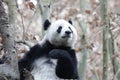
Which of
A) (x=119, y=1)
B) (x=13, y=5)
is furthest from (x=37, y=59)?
(x=119, y=1)

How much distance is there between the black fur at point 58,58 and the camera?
5891 millimetres

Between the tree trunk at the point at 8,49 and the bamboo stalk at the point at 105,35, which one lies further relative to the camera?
the bamboo stalk at the point at 105,35

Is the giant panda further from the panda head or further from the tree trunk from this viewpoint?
the tree trunk

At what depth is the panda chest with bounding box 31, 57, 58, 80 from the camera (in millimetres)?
6234

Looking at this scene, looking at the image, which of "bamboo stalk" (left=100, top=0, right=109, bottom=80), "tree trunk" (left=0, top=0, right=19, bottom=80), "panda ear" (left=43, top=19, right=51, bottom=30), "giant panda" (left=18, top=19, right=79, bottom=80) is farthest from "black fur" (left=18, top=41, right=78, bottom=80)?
"tree trunk" (left=0, top=0, right=19, bottom=80)

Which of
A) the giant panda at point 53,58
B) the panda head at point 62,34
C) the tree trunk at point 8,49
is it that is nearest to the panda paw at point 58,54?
the giant panda at point 53,58

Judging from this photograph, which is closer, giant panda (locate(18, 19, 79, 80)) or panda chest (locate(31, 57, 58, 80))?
giant panda (locate(18, 19, 79, 80))

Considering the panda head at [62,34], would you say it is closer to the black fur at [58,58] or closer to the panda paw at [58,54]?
the black fur at [58,58]

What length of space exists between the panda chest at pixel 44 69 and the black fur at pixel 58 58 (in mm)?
73

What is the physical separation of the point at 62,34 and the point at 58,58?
492mm

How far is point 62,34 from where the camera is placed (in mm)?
6238

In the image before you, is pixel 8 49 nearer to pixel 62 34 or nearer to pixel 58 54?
pixel 58 54

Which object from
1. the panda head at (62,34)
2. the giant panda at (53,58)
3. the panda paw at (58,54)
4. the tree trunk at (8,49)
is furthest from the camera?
the panda head at (62,34)

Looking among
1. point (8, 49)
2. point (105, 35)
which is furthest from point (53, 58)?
point (8, 49)
